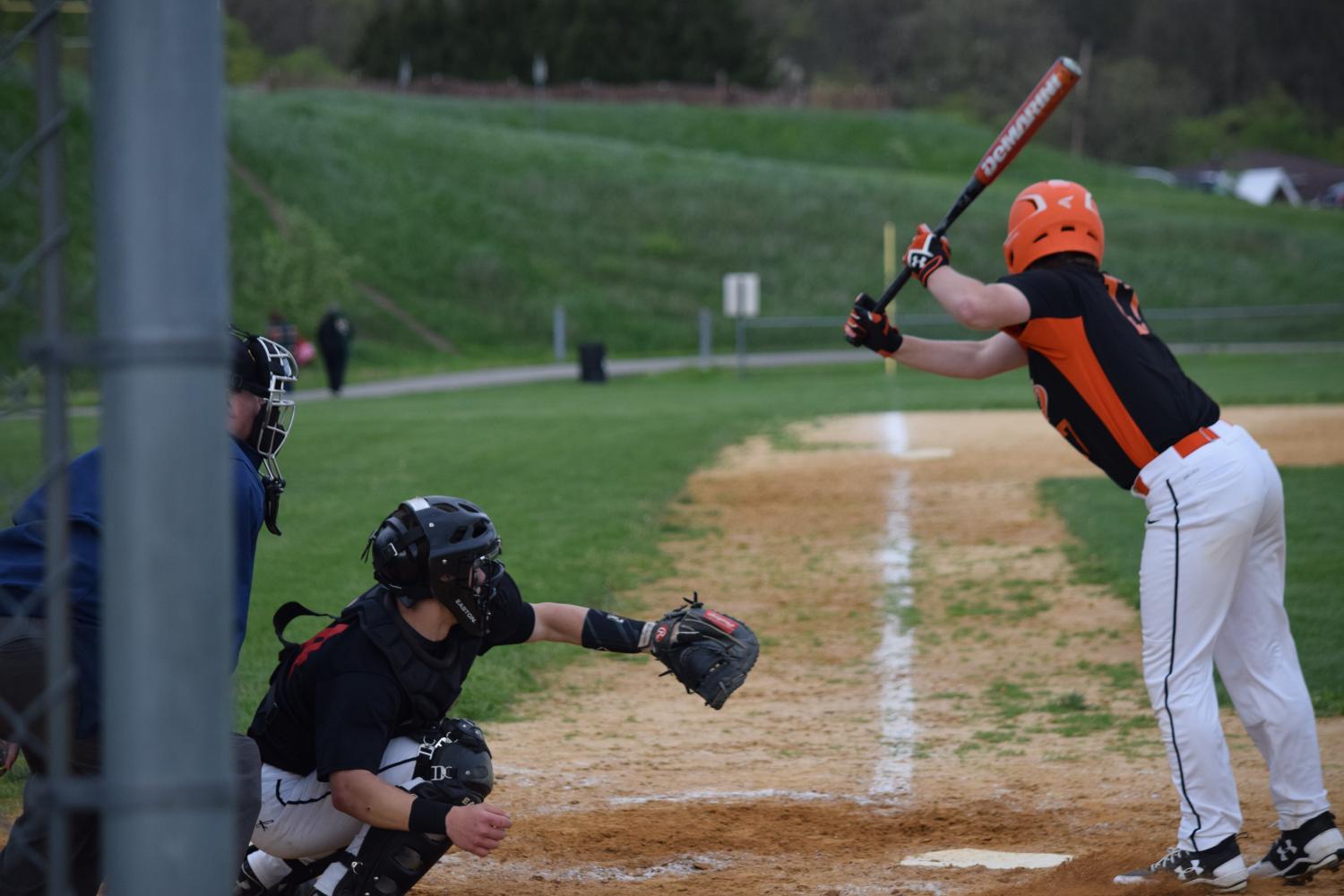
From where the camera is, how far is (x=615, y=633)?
15.4 feet

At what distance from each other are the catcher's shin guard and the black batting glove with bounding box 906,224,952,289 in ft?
7.33

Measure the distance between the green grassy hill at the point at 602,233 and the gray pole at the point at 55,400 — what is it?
3516 cm

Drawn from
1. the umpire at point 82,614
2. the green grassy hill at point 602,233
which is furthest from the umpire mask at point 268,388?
the green grassy hill at point 602,233

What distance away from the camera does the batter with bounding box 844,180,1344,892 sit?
15.0 feet

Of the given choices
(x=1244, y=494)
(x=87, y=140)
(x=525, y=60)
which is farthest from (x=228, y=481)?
(x=525, y=60)

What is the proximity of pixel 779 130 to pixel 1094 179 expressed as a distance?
14.1 meters

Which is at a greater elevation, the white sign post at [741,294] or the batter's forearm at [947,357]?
the batter's forearm at [947,357]

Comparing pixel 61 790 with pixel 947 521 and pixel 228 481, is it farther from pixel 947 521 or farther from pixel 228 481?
pixel 947 521

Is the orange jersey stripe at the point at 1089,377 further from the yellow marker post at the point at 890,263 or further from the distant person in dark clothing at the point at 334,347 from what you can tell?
the distant person in dark clothing at the point at 334,347

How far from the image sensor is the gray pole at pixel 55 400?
1895 millimetres

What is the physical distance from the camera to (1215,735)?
15.0 feet

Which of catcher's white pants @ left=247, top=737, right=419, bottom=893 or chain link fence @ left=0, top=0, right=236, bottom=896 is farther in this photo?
catcher's white pants @ left=247, top=737, right=419, bottom=893

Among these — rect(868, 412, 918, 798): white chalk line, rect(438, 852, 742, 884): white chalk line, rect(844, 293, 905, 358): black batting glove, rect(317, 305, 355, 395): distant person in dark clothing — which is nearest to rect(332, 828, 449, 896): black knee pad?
rect(438, 852, 742, 884): white chalk line

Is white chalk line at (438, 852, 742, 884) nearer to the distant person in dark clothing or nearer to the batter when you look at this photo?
the batter
